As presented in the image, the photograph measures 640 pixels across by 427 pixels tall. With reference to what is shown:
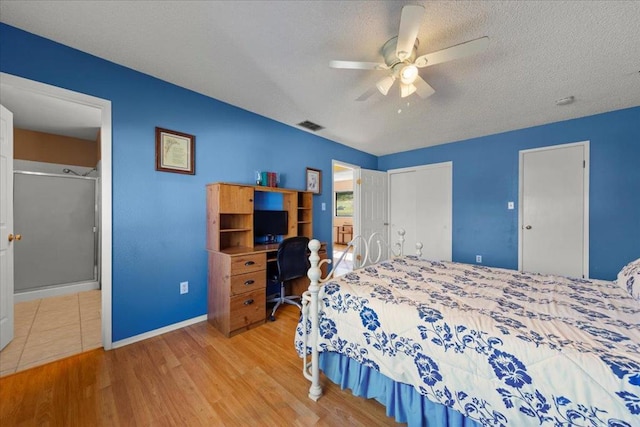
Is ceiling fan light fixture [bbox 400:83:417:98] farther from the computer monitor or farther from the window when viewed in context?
the window

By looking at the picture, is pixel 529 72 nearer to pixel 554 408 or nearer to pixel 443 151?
pixel 443 151

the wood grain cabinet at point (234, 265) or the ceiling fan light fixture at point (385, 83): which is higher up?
the ceiling fan light fixture at point (385, 83)

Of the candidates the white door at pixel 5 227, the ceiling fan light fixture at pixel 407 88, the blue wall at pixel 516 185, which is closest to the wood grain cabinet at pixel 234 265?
the white door at pixel 5 227

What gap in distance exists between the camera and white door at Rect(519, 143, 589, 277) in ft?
9.96

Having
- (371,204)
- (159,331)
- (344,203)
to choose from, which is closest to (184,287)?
(159,331)

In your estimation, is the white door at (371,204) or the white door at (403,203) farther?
the white door at (403,203)

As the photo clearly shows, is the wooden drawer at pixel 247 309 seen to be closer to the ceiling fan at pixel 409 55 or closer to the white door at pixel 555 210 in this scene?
the ceiling fan at pixel 409 55

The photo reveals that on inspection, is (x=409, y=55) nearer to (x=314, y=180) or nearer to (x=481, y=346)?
(x=481, y=346)

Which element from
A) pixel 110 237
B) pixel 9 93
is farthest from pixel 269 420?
pixel 9 93

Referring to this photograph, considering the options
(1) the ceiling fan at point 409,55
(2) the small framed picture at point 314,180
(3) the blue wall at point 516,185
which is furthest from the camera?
(2) the small framed picture at point 314,180

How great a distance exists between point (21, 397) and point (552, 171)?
18.2ft

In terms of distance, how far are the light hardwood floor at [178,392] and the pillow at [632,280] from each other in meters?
1.60

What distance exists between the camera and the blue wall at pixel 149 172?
1784 millimetres

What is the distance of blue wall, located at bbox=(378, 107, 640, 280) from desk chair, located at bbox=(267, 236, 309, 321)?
2.77 meters
